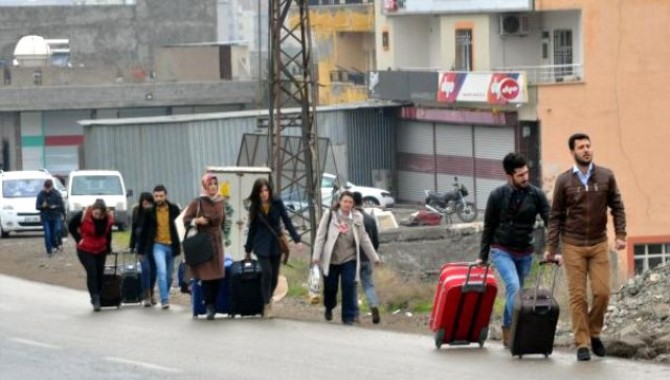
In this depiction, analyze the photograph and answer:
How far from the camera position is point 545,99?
61625 millimetres

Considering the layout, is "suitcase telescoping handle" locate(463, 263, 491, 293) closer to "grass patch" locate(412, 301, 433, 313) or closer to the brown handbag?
the brown handbag

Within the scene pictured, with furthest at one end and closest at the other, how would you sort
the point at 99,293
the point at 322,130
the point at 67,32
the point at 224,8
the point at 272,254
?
the point at 224,8 < the point at 67,32 < the point at 322,130 < the point at 99,293 < the point at 272,254

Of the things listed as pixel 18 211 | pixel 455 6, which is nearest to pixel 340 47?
pixel 455 6

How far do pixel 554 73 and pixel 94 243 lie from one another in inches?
1682

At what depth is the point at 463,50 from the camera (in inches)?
2677

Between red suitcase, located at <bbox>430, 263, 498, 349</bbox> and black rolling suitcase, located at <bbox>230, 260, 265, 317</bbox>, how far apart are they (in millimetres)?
4794

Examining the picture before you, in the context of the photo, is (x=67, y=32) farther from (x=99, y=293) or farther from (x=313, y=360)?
(x=313, y=360)

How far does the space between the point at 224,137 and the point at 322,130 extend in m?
5.00

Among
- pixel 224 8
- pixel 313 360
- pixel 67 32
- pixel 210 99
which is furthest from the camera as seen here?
pixel 224 8

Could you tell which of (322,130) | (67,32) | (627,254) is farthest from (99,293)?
(67,32)

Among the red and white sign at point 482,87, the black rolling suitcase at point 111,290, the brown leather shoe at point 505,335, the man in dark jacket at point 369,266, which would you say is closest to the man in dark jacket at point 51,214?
the black rolling suitcase at point 111,290

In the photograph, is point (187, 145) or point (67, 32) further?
point (67, 32)

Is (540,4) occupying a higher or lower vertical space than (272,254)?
higher

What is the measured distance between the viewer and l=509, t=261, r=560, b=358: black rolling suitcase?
47.9 feet
